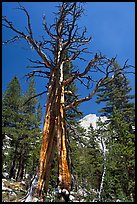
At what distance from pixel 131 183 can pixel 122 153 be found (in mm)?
1665

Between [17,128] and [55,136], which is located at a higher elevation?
[17,128]

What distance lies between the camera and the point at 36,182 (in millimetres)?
5781

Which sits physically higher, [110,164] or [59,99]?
[59,99]

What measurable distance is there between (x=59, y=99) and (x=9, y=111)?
645 inches

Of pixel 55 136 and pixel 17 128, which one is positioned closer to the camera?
pixel 55 136

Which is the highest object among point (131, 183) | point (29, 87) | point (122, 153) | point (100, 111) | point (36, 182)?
point (29, 87)

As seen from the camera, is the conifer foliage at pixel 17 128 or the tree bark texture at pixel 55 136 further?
the conifer foliage at pixel 17 128

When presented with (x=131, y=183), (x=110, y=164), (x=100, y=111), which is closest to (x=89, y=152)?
(x=110, y=164)

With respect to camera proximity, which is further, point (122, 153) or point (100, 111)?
point (100, 111)

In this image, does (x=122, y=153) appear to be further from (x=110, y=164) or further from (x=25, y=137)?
(x=25, y=137)

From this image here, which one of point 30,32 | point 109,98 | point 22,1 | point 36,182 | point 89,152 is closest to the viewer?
point 36,182

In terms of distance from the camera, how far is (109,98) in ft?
71.6

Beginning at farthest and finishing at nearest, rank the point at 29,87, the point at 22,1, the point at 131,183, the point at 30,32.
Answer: the point at 29,87 → the point at 131,183 → the point at 30,32 → the point at 22,1

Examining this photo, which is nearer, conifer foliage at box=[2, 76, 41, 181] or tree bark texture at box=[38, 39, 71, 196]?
tree bark texture at box=[38, 39, 71, 196]
